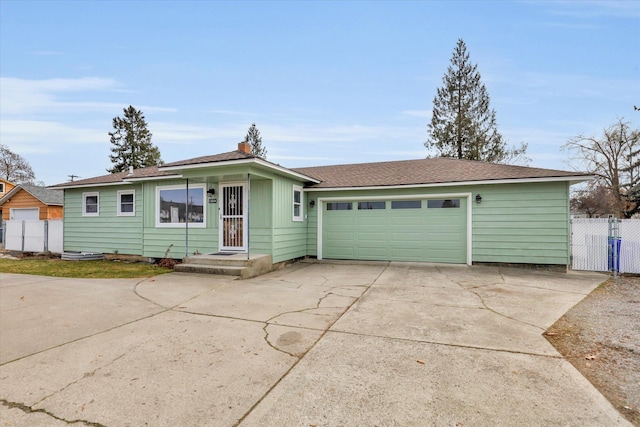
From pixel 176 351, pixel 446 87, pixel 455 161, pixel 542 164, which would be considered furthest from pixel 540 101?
pixel 176 351

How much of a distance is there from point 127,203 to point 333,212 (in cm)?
789

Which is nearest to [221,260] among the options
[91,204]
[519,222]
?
[91,204]

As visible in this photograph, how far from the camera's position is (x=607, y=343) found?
11.8 feet

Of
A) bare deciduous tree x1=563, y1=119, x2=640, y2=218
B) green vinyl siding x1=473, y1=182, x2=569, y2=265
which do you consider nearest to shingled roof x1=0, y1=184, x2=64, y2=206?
green vinyl siding x1=473, y1=182, x2=569, y2=265

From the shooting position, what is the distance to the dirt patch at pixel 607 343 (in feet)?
8.42

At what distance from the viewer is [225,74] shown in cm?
1340

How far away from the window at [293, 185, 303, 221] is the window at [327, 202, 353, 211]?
111cm

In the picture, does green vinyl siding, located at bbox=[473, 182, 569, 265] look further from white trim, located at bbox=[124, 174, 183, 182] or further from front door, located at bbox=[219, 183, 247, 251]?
white trim, located at bbox=[124, 174, 183, 182]

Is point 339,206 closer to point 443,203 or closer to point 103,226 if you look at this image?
point 443,203

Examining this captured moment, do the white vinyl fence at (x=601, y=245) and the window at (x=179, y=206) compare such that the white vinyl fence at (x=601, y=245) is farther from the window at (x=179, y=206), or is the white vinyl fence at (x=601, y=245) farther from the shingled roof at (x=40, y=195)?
the shingled roof at (x=40, y=195)

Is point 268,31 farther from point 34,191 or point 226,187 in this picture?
point 34,191

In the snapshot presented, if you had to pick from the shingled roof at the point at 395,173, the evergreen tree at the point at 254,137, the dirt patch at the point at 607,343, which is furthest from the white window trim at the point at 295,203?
the evergreen tree at the point at 254,137

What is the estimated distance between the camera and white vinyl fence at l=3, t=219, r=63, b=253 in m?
13.4

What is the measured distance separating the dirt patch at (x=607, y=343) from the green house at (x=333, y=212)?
11.7ft
